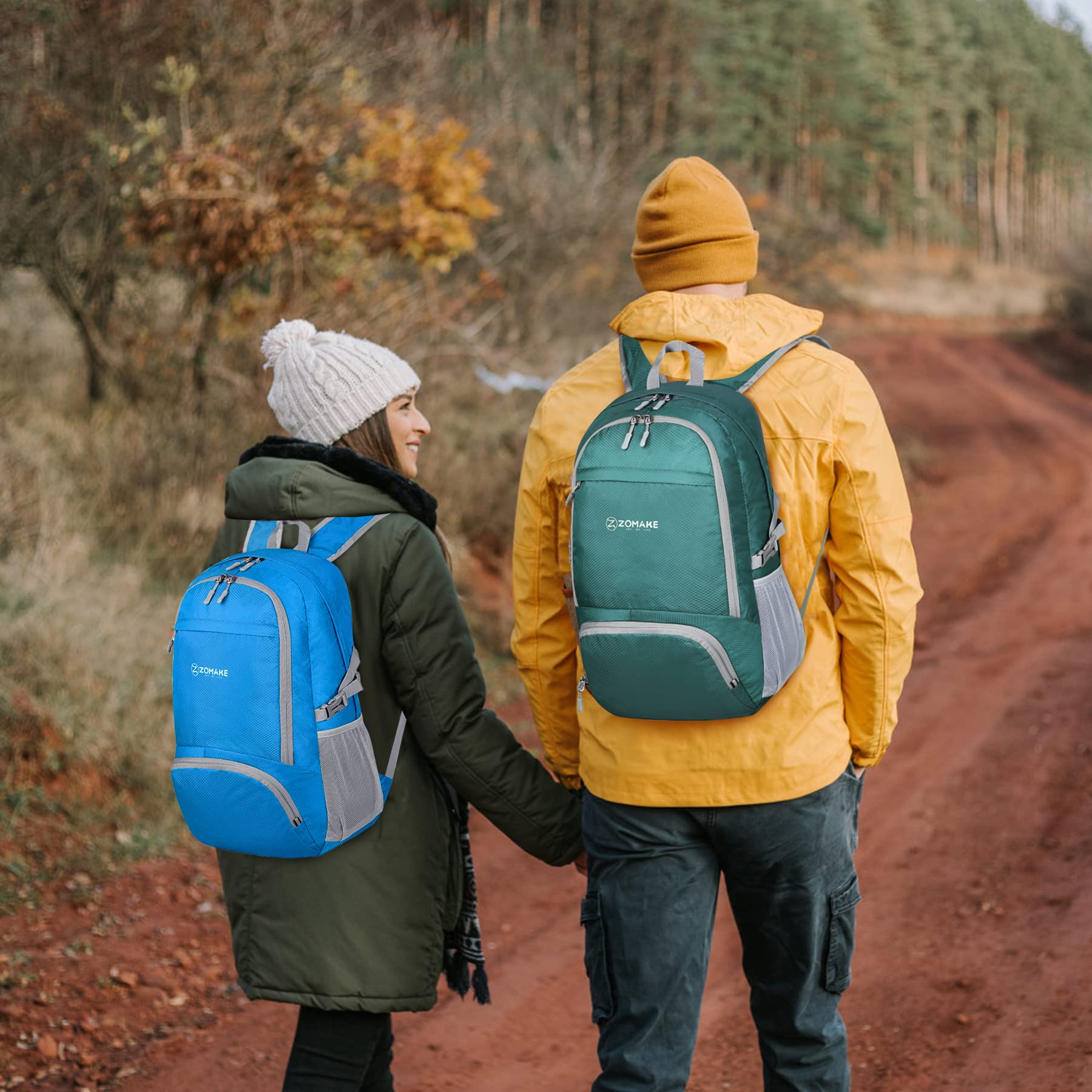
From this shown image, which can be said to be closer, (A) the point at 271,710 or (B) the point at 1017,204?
(A) the point at 271,710

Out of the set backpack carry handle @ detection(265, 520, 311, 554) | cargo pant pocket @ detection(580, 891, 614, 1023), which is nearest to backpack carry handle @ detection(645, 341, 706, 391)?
backpack carry handle @ detection(265, 520, 311, 554)

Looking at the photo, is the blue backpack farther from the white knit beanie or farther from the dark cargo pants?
the dark cargo pants

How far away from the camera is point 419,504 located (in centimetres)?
234

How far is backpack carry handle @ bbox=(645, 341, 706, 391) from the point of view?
2016 mm

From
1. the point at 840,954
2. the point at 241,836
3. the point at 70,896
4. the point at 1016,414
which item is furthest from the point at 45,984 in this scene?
the point at 1016,414

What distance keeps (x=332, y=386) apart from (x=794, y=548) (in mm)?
1024

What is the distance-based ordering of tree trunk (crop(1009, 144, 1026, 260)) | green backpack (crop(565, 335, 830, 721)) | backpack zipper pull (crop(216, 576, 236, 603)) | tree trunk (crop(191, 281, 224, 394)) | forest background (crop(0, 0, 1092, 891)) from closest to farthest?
green backpack (crop(565, 335, 830, 721)) → backpack zipper pull (crop(216, 576, 236, 603)) → forest background (crop(0, 0, 1092, 891)) → tree trunk (crop(191, 281, 224, 394)) → tree trunk (crop(1009, 144, 1026, 260))

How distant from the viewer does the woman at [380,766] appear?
7.34ft

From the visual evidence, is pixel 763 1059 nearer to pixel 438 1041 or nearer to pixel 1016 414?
pixel 438 1041

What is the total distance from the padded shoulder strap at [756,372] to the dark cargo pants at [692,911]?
746 mm

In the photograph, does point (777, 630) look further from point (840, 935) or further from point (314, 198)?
point (314, 198)

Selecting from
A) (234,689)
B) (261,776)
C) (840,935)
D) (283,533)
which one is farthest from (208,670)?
(840,935)

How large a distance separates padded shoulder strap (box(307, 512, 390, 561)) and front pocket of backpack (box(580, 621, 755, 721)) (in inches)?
20.6

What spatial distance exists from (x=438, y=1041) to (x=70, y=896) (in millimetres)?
1698
